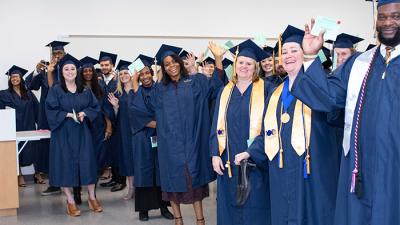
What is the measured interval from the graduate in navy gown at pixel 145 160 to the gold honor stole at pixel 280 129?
6.81 ft

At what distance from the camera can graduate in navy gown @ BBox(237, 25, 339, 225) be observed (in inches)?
112

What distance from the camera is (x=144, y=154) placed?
5.15 metres

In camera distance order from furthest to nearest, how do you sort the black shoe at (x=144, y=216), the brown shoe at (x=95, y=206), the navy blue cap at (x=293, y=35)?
the brown shoe at (x=95, y=206) < the black shoe at (x=144, y=216) < the navy blue cap at (x=293, y=35)

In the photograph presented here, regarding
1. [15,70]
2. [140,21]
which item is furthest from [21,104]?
[140,21]

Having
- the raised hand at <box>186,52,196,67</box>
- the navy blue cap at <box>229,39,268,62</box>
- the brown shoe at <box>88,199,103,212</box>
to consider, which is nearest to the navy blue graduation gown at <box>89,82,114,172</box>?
the brown shoe at <box>88,199,103,212</box>

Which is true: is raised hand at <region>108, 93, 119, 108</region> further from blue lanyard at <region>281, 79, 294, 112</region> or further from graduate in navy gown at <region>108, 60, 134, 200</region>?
blue lanyard at <region>281, 79, 294, 112</region>

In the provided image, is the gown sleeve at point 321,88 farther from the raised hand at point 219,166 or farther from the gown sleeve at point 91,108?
the gown sleeve at point 91,108

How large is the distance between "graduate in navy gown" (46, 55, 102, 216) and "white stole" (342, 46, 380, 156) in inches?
149

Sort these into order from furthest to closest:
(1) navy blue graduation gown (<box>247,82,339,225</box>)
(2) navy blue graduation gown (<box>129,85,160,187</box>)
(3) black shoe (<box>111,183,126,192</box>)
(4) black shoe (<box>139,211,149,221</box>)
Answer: (3) black shoe (<box>111,183,126,192</box>), (4) black shoe (<box>139,211,149,221</box>), (2) navy blue graduation gown (<box>129,85,160,187</box>), (1) navy blue graduation gown (<box>247,82,339,225</box>)

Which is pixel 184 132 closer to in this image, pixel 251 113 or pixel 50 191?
pixel 251 113

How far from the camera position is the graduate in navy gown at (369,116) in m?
2.08

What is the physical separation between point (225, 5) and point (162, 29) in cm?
148

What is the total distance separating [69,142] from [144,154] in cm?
101

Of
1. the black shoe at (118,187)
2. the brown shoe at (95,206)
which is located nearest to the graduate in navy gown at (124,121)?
the black shoe at (118,187)
